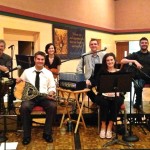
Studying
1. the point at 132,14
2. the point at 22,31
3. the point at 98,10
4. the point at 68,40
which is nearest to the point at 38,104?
the point at 22,31

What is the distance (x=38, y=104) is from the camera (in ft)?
13.8

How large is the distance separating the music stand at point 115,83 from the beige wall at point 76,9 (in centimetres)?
329

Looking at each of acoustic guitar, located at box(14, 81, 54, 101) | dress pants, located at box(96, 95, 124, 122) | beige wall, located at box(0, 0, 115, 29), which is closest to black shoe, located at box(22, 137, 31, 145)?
acoustic guitar, located at box(14, 81, 54, 101)

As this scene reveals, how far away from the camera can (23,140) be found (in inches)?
156

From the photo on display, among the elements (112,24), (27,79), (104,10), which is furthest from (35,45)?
(112,24)

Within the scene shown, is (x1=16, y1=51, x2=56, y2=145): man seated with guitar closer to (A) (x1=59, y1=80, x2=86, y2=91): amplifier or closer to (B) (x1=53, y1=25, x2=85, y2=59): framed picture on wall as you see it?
(A) (x1=59, y1=80, x2=86, y2=91): amplifier

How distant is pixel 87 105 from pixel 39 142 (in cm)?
163

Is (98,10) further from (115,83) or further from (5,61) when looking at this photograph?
A: (115,83)

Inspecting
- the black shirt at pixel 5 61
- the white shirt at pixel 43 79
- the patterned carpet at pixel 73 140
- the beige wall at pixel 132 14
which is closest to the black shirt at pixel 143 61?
the patterned carpet at pixel 73 140

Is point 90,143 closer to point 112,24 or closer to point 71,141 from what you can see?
point 71,141

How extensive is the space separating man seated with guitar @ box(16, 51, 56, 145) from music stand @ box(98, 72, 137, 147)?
0.79 m

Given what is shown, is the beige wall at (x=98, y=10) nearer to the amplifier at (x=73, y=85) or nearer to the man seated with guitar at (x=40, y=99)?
the man seated with guitar at (x=40, y=99)

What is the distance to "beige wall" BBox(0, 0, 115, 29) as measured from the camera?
269 inches

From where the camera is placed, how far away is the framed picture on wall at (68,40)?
7852 millimetres
